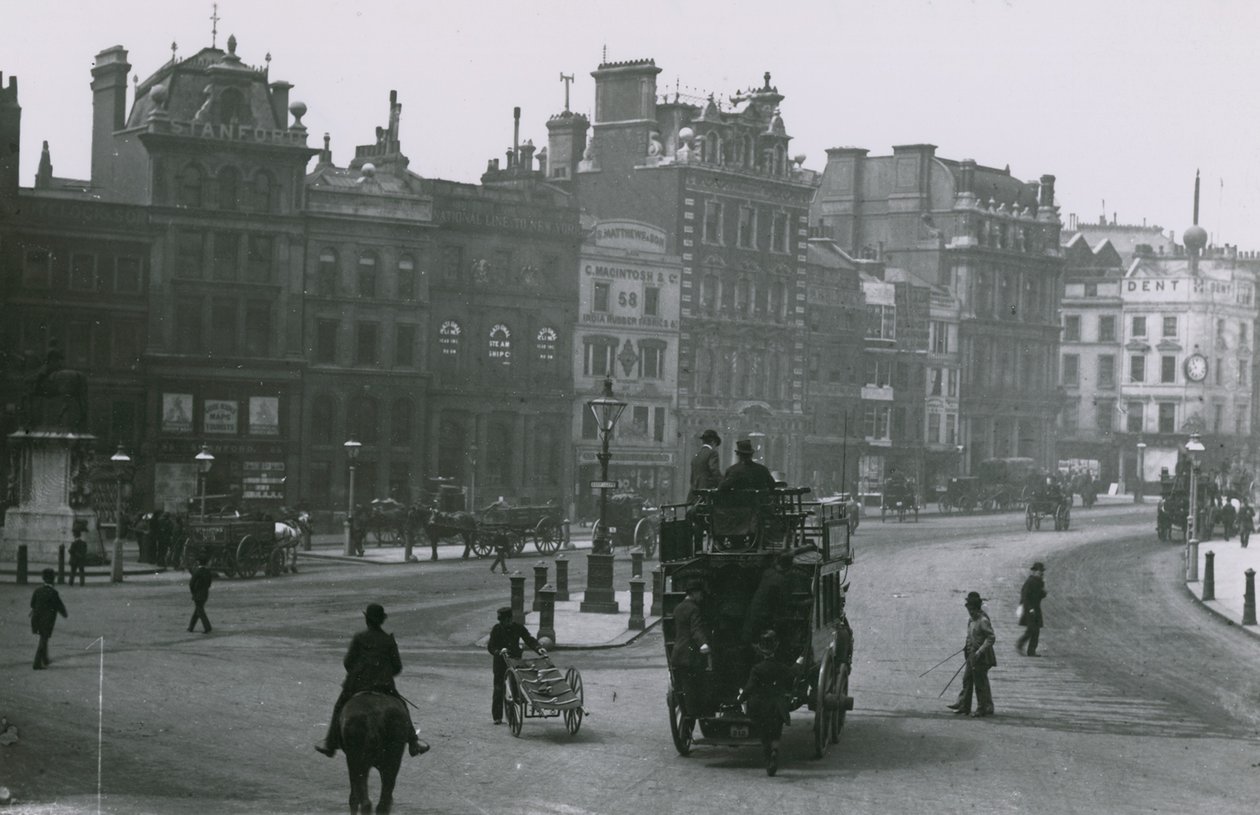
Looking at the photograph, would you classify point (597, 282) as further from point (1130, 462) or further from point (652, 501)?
point (1130, 462)

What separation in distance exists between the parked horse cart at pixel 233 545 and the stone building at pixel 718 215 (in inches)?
1207

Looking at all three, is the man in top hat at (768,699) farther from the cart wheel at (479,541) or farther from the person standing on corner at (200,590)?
the cart wheel at (479,541)

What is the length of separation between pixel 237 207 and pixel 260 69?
4843 millimetres

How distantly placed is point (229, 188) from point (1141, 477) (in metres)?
50.4

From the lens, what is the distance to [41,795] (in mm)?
15523

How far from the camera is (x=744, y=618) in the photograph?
17.5 metres

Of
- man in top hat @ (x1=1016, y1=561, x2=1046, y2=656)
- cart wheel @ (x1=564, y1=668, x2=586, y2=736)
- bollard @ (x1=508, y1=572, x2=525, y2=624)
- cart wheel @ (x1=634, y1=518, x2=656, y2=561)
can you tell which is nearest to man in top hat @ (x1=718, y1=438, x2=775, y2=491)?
cart wheel @ (x1=564, y1=668, x2=586, y2=736)

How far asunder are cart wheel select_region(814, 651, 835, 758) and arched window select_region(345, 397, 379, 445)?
1670 inches

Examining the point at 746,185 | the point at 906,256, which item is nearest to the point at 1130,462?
the point at 906,256

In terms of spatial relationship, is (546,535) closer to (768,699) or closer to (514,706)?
(514,706)

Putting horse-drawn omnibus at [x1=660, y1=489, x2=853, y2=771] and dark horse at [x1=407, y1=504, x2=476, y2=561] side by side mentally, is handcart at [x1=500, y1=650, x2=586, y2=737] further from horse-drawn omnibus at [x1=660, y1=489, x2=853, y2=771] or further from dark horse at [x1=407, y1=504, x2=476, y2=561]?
dark horse at [x1=407, y1=504, x2=476, y2=561]

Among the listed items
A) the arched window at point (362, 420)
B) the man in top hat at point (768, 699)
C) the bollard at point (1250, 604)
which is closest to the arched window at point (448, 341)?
the arched window at point (362, 420)

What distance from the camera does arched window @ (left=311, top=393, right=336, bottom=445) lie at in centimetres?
5859

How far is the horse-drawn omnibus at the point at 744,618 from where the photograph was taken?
17188 millimetres
